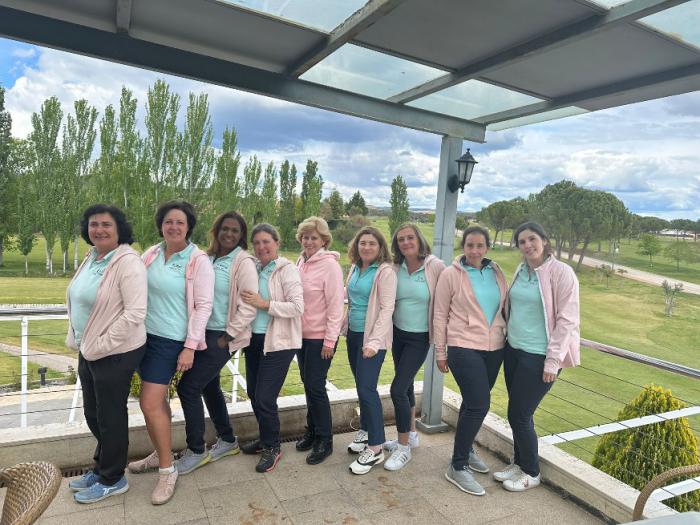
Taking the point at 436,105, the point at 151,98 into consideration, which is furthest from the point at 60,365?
the point at 151,98

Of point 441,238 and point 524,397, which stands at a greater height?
point 441,238

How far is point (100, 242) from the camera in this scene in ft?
6.80

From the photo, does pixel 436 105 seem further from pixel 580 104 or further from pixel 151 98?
pixel 151 98

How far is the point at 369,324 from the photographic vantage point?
8.34 ft

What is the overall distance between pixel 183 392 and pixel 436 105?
7.46 feet

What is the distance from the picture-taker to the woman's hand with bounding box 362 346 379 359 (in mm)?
2506

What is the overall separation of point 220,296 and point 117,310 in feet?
1.69

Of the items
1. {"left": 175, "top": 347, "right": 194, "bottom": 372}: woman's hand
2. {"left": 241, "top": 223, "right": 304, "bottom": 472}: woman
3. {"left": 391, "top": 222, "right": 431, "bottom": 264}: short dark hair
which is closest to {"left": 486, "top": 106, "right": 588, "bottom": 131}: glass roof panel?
{"left": 391, "top": 222, "right": 431, "bottom": 264}: short dark hair

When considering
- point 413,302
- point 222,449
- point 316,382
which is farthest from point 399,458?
point 222,449

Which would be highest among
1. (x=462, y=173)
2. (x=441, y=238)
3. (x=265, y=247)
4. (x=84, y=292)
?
(x=462, y=173)

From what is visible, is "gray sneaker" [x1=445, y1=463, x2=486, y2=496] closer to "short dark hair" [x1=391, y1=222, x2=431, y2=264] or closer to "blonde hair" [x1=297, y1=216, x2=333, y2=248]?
"short dark hair" [x1=391, y1=222, x2=431, y2=264]

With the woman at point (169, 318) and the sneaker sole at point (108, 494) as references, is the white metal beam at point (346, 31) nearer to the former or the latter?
the woman at point (169, 318)

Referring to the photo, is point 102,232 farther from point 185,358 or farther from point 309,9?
point 309,9

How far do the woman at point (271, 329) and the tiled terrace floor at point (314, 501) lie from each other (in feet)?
0.63
